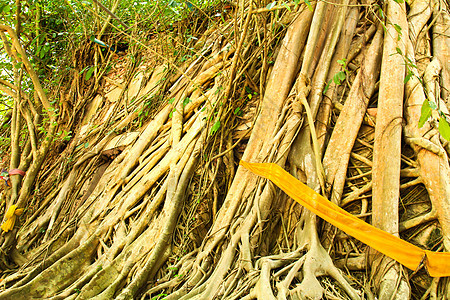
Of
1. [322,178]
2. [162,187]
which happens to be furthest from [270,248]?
[162,187]

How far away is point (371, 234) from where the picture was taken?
6.91ft

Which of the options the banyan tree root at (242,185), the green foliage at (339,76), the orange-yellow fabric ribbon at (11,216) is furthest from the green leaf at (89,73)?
the green foliage at (339,76)

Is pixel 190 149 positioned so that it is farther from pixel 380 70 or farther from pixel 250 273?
pixel 380 70

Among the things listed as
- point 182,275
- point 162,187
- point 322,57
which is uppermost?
point 322,57

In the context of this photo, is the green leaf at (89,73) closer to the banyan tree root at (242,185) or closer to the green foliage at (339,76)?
the banyan tree root at (242,185)

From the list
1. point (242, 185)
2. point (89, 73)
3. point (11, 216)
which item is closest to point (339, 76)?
point (242, 185)

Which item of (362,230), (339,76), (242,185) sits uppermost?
(339,76)

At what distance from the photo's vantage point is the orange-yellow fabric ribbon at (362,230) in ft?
6.41

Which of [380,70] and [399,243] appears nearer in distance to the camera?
[399,243]

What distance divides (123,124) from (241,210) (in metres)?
2.26

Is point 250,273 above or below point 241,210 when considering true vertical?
below

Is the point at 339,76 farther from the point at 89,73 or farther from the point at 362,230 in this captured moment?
the point at 89,73

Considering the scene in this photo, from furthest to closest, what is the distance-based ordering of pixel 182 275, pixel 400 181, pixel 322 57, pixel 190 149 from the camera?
pixel 190 149 < pixel 322 57 < pixel 182 275 < pixel 400 181

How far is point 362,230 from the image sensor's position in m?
2.14
